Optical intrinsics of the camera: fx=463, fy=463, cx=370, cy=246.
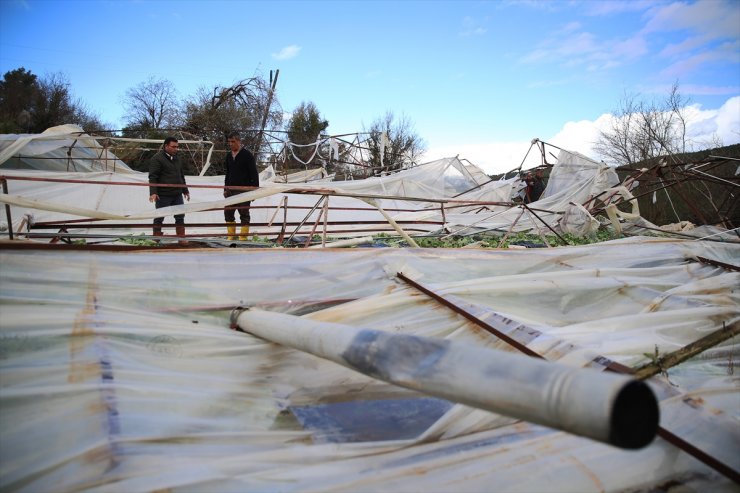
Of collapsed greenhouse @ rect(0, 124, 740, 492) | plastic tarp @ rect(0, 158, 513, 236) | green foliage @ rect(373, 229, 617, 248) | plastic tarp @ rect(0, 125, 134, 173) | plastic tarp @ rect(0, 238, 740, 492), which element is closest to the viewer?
collapsed greenhouse @ rect(0, 124, 740, 492)

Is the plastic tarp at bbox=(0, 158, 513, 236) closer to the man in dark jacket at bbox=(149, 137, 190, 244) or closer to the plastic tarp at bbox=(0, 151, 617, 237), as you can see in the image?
the plastic tarp at bbox=(0, 151, 617, 237)

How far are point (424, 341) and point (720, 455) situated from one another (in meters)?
1.31

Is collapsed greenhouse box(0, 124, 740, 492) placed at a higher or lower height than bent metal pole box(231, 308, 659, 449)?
lower

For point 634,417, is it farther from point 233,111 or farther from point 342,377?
point 233,111

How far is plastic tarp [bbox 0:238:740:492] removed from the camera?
1.52 meters

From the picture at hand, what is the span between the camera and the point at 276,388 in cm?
218

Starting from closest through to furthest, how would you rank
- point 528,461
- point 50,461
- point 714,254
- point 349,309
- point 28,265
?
point 50,461
point 528,461
point 28,265
point 349,309
point 714,254

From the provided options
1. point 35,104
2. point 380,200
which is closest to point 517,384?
point 380,200

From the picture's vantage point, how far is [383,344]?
1.37 m

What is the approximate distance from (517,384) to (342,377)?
4.54 feet

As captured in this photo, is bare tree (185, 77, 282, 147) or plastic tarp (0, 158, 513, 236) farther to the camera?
bare tree (185, 77, 282, 147)

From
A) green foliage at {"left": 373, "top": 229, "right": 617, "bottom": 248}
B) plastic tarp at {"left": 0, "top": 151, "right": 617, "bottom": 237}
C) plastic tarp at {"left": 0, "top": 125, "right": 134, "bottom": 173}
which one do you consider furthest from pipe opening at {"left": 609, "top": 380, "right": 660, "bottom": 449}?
plastic tarp at {"left": 0, "top": 125, "right": 134, "bottom": 173}

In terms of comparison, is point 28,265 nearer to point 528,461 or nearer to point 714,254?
point 528,461

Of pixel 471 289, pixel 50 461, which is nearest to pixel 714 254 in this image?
pixel 471 289
